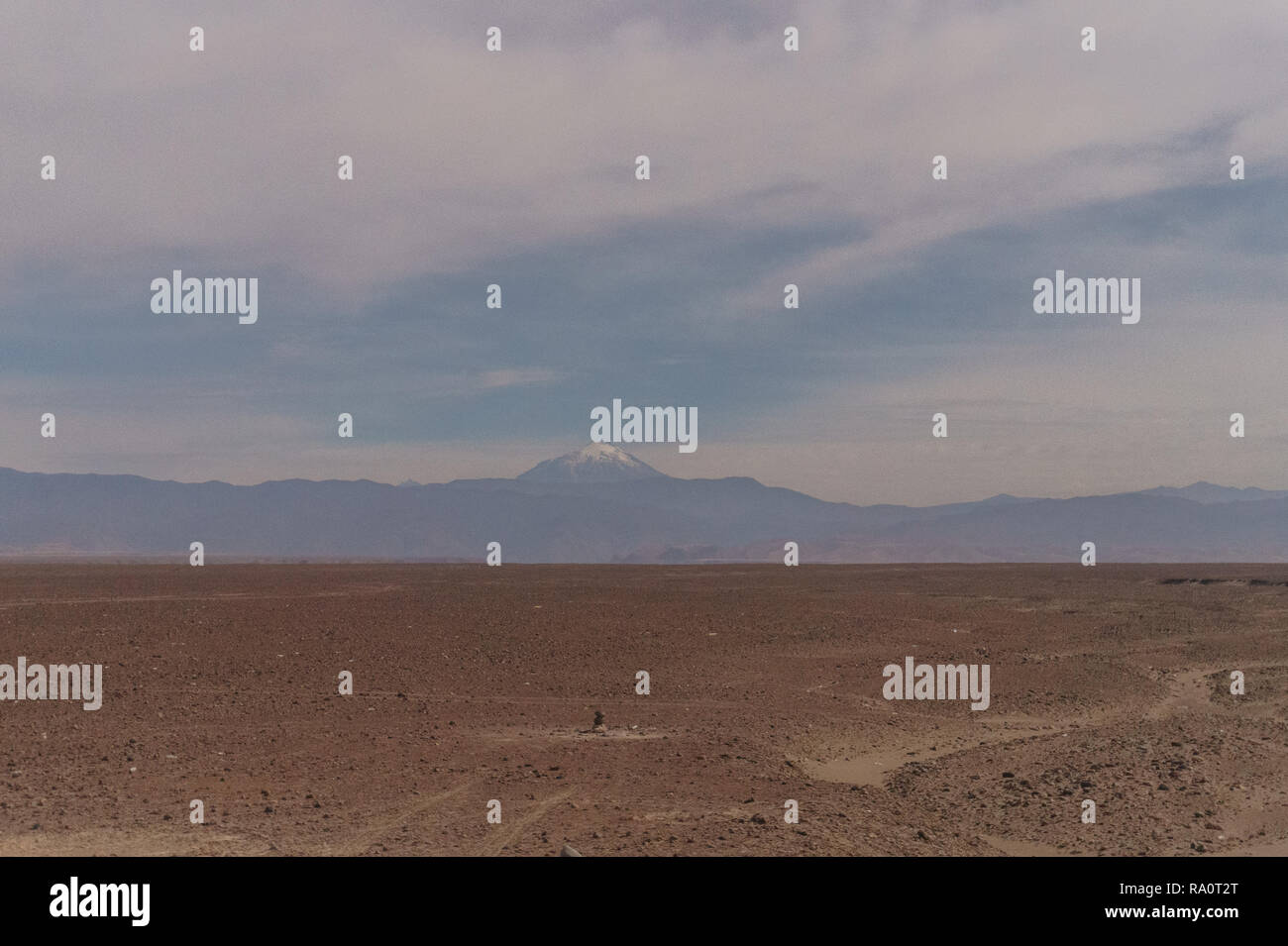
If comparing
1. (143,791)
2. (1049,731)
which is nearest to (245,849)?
(143,791)

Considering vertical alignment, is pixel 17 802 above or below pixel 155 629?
below

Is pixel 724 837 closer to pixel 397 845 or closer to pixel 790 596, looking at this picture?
pixel 397 845

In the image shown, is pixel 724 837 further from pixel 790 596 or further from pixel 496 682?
pixel 790 596

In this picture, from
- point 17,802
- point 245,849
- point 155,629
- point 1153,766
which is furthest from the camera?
point 155,629

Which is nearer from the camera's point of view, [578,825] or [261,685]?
[578,825]

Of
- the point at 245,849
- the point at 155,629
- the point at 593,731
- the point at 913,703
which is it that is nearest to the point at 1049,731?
the point at 913,703

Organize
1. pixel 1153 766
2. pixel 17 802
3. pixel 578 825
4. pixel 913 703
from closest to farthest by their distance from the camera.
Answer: pixel 578 825
pixel 17 802
pixel 1153 766
pixel 913 703
